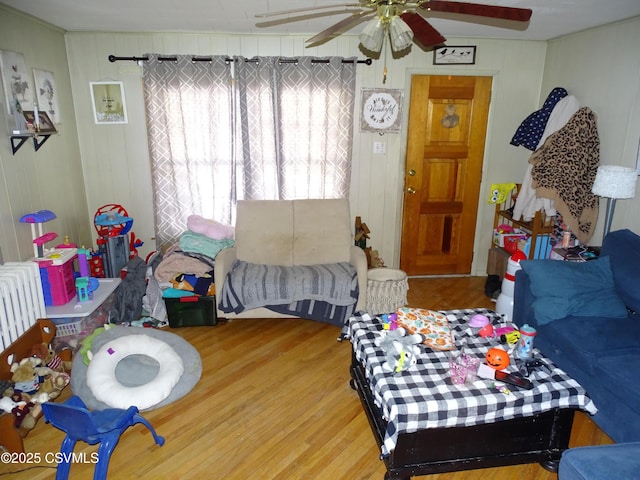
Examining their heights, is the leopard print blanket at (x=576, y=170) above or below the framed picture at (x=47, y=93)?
below

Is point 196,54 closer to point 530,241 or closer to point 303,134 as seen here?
point 303,134

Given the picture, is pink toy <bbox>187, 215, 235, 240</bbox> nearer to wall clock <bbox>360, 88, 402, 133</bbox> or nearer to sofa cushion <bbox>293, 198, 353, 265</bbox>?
sofa cushion <bbox>293, 198, 353, 265</bbox>

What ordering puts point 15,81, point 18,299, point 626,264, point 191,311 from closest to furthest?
point 18,299 → point 626,264 → point 15,81 → point 191,311

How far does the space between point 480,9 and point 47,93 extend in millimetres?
3137

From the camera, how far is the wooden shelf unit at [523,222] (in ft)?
12.2

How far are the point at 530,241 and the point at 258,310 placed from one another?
244 cm

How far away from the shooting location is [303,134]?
3.91 m

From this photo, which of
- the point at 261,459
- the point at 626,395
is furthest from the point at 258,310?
the point at 626,395

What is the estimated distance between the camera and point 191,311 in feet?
10.8

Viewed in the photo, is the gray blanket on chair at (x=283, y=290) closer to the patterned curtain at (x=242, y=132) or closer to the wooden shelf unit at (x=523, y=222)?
the patterned curtain at (x=242, y=132)

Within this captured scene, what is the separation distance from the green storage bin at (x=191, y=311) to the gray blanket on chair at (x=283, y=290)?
0.16 meters

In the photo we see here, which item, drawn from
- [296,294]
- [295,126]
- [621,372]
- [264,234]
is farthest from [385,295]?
[295,126]

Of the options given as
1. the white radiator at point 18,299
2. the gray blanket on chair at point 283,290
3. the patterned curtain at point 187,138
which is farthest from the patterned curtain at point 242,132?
the white radiator at point 18,299

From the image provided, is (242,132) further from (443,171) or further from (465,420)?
(465,420)
